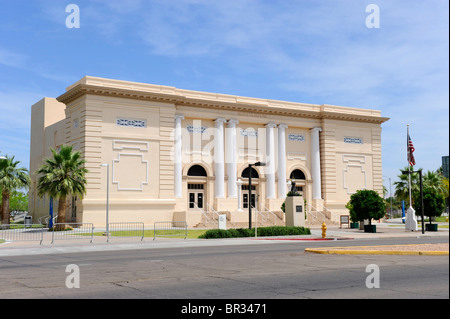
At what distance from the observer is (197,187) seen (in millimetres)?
49906

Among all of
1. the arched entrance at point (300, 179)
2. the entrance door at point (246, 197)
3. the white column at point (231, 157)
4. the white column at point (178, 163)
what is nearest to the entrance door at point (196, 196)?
the white column at point (178, 163)

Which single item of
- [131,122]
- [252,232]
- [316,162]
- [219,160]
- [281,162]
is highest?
[131,122]

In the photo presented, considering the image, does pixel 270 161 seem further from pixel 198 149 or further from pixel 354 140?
pixel 354 140

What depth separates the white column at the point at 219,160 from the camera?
4969 cm

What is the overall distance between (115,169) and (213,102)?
41.0 feet

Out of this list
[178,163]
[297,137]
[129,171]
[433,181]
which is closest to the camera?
[129,171]

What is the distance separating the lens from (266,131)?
53375 millimetres

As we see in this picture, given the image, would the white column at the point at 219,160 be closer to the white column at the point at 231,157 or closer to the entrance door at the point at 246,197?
the white column at the point at 231,157

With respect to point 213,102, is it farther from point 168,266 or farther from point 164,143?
point 168,266

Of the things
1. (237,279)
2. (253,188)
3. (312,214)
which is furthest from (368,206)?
(237,279)

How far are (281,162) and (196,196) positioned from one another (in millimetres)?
10794

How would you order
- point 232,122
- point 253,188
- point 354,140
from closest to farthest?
point 232,122 → point 253,188 → point 354,140

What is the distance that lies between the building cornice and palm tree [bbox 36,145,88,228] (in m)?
7.21
